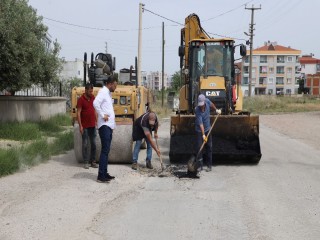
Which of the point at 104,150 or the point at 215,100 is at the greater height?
the point at 215,100

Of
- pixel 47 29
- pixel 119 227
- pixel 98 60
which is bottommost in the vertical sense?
pixel 119 227

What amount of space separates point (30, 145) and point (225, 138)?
4863mm

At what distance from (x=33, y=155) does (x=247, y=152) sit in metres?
4.92

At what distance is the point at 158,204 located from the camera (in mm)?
7324

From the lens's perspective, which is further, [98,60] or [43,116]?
[43,116]

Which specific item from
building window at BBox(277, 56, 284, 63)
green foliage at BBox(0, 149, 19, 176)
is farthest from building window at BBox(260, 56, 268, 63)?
green foliage at BBox(0, 149, 19, 176)

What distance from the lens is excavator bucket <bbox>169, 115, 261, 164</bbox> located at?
11391 millimetres

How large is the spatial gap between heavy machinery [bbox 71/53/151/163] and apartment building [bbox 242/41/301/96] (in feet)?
352

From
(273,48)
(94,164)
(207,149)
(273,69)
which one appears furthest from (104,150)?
(273,48)

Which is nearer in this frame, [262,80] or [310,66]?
[262,80]

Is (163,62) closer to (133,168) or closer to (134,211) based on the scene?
(133,168)

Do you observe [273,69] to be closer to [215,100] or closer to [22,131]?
[22,131]

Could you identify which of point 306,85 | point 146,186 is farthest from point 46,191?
point 306,85

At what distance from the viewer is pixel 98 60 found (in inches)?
555
